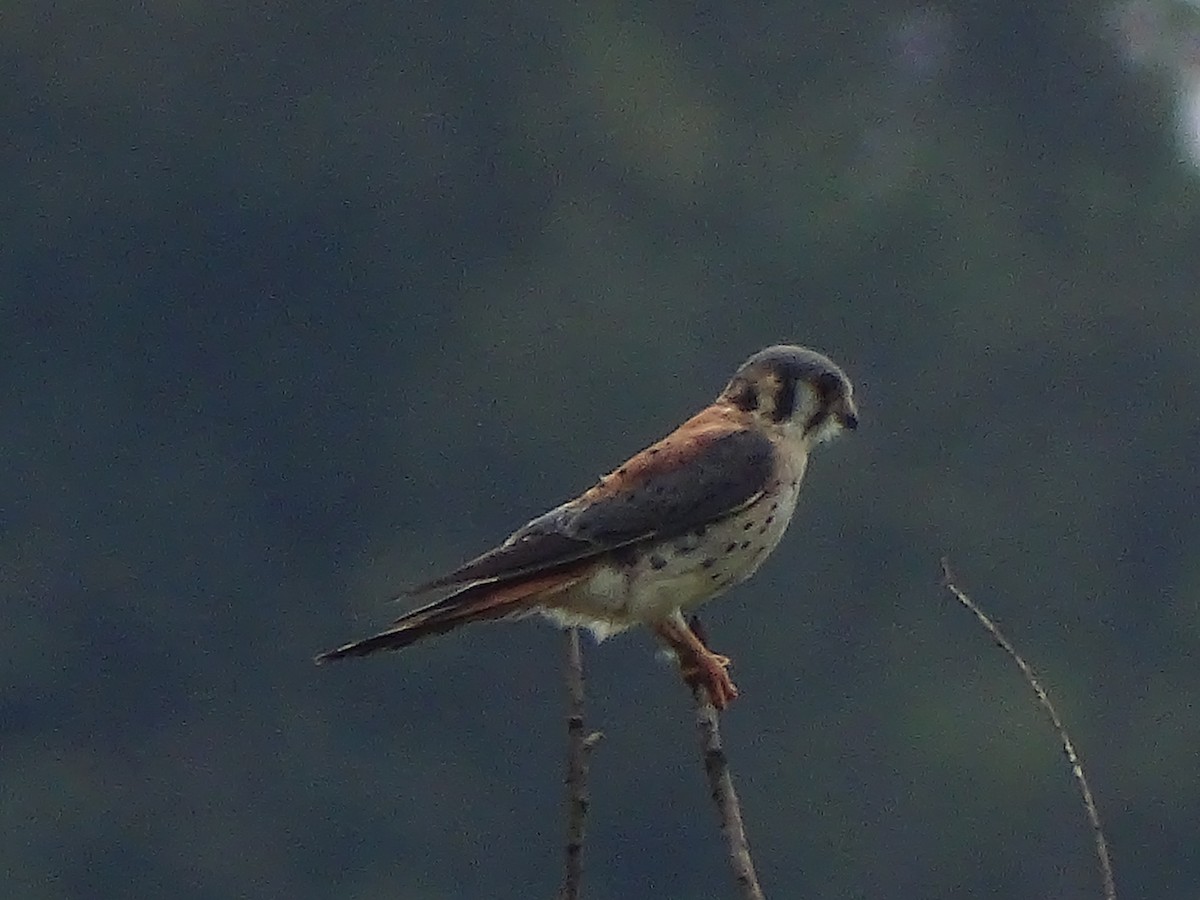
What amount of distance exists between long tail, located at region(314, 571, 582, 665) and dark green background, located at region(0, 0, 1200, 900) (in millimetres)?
20011

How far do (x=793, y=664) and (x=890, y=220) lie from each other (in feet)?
27.4

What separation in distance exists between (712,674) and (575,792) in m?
1.50

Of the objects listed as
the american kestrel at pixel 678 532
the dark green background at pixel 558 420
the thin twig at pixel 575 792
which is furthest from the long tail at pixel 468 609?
the dark green background at pixel 558 420

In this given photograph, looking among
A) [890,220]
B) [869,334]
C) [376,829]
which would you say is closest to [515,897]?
[376,829]

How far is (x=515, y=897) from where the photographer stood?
25.2 metres

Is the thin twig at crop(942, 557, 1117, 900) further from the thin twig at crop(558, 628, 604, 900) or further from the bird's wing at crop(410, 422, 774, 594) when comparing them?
the bird's wing at crop(410, 422, 774, 594)

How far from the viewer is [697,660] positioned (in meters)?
4.77

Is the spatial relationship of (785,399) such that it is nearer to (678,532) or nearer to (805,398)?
(805,398)

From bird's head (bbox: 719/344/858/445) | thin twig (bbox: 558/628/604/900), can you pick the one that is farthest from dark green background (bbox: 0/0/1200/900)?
thin twig (bbox: 558/628/604/900)

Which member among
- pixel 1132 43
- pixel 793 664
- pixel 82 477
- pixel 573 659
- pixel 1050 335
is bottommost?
pixel 573 659

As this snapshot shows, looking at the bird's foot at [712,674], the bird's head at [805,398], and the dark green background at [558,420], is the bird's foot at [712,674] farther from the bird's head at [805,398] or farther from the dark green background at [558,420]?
the dark green background at [558,420]

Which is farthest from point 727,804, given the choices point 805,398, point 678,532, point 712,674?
point 805,398

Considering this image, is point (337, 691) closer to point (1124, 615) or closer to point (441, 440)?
point (441, 440)

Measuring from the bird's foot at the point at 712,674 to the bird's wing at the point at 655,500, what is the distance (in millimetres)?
217
